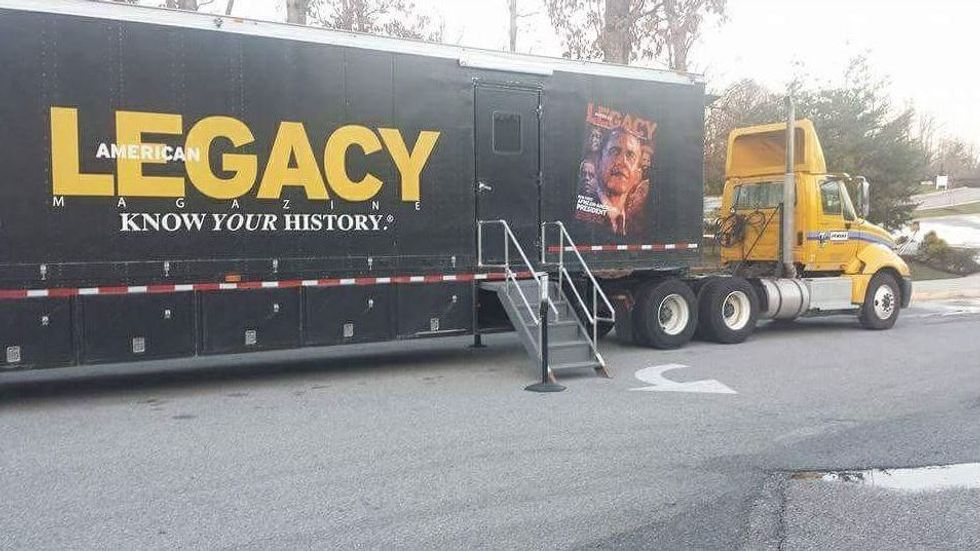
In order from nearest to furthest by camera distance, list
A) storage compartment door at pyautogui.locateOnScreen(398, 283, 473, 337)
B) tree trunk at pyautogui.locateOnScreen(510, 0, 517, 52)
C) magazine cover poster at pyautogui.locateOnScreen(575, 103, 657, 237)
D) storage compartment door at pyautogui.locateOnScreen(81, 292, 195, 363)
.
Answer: storage compartment door at pyautogui.locateOnScreen(81, 292, 195, 363) < storage compartment door at pyautogui.locateOnScreen(398, 283, 473, 337) < magazine cover poster at pyautogui.locateOnScreen(575, 103, 657, 237) < tree trunk at pyautogui.locateOnScreen(510, 0, 517, 52)

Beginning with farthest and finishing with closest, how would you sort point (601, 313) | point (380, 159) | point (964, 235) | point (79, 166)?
point (964, 235) < point (601, 313) < point (380, 159) < point (79, 166)

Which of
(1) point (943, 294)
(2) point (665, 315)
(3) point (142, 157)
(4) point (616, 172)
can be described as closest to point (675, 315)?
(2) point (665, 315)

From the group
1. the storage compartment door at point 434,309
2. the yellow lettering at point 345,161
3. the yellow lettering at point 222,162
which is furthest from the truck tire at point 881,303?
the yellow lettering at point 222,162

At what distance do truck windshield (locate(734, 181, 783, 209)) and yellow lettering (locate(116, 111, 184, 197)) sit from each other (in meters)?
9.46

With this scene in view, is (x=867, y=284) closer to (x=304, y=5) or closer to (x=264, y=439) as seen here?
(x=264, y=439)

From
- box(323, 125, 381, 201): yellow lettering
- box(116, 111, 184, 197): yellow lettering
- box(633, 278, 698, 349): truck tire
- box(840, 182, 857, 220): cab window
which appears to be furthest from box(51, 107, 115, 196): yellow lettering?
box(840, 182, 857, 220): cab window

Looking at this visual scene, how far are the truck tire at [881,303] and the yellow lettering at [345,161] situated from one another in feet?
Answer: 29.0

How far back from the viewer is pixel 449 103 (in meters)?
9.79

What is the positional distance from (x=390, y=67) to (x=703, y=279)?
5801mm

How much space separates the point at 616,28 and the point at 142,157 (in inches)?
647

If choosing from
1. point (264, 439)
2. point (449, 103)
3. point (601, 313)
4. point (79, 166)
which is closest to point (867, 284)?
point (601, 313)

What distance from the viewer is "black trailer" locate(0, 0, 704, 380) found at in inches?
305

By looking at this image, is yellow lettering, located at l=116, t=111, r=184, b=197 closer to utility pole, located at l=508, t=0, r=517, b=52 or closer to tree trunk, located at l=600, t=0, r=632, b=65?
tree trunk, located at l=600, t=0, r=632, b=65

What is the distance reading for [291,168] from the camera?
29.0 feet
